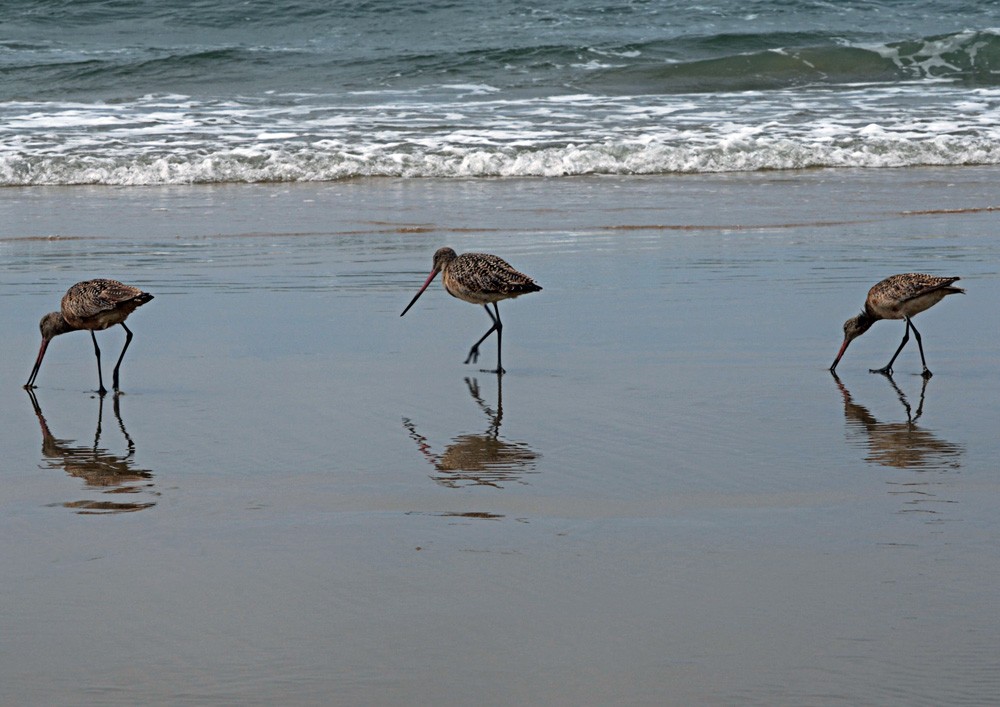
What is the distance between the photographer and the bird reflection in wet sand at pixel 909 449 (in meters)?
3.43

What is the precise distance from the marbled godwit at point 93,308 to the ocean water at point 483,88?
7.59 metres

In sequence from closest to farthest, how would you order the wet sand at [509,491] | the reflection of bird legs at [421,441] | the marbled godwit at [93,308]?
1. the wet sand at [509,491]
2. the reflection of bird legs at [421,441]
3. the marbled godwit at [93,308]

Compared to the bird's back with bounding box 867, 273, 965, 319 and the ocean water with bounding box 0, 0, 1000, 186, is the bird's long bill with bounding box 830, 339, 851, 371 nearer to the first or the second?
the bird's back with bounding box 867, 273, 965, 319

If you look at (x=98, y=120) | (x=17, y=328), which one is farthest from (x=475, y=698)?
(x=98, y=120)

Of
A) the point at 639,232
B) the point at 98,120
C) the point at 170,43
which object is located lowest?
the point at 639,232

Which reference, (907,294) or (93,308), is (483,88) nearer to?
(907,294)

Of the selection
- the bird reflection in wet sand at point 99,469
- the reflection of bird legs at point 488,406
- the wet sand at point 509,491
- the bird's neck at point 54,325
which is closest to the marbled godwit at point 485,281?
the wet sand at point 509,491

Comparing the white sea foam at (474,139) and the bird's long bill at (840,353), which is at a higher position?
the white sea foam at (474,139)

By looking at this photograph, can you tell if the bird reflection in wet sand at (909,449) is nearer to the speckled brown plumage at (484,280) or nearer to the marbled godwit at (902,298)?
the marbled godwit at (902,298)

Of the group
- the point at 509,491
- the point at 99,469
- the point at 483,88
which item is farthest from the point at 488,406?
the point at 483,88

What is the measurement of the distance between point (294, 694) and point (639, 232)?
23.4 feet

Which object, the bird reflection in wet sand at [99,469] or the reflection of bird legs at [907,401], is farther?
the reflection of bird legs at [907,401]

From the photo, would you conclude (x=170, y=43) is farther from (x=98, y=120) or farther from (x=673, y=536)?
(x=673, y=536)

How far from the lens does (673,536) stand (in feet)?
10.0
